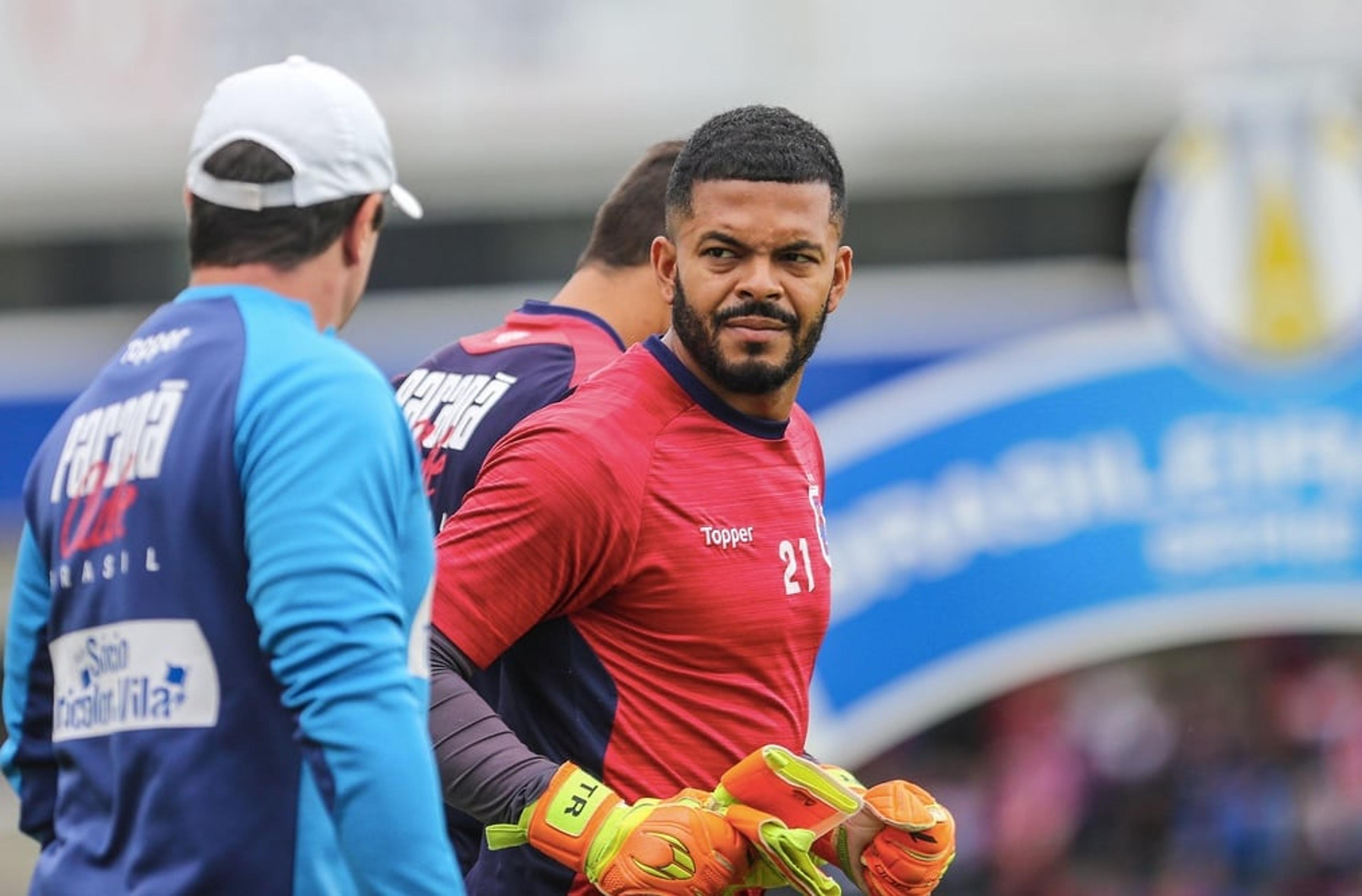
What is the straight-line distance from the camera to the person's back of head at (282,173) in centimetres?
275

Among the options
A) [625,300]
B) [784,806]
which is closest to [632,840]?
[784,806]

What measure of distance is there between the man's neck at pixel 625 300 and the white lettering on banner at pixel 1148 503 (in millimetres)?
6981

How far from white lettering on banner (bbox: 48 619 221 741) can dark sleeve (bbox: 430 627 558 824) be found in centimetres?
66

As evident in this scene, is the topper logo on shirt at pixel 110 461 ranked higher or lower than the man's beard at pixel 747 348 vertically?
lower

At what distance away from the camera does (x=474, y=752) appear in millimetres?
3311

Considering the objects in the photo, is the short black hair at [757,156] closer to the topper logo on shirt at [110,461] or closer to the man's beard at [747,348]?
the man's beard at [747,348]

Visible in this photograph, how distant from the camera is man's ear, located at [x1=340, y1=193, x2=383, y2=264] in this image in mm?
2805

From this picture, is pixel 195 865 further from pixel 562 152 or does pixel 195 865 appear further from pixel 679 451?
pixel 562 152

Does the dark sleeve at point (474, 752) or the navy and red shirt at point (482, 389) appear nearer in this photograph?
the dark sleeve at point (474, 752)

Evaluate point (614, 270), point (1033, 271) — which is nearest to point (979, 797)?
point (1033, 271)

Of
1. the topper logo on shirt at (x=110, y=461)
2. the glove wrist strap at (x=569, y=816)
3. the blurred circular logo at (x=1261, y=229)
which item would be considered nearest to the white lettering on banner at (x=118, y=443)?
the topper logo on shirt at (x=110, y=461)

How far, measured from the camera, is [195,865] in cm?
265

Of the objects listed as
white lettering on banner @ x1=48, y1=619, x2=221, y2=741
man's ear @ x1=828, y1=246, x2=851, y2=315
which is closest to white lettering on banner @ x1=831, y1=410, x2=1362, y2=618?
man's ear @ x1=828, y1=246, x2=851, y2=315

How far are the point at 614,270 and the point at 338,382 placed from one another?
2064mm
